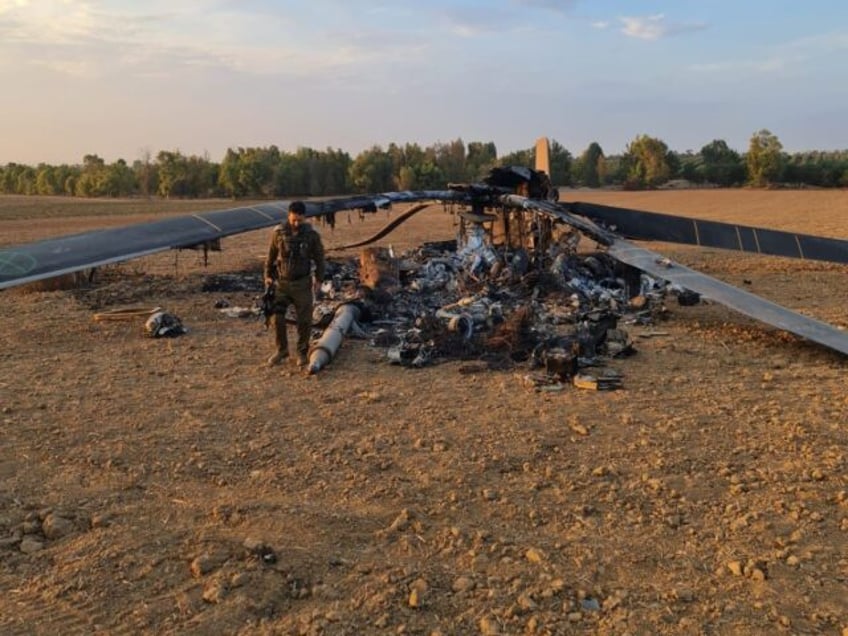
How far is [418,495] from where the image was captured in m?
4.77

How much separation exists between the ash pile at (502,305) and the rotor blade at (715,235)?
2.53 feet

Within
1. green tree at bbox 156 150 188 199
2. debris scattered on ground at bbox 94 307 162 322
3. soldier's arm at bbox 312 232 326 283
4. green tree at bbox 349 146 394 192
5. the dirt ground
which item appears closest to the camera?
the dirt ground

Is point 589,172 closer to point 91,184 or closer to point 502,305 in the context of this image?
point 91,184

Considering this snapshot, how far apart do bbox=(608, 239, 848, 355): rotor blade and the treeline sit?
51078 mm

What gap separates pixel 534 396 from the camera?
686cm

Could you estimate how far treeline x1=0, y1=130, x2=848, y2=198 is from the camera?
235 ft

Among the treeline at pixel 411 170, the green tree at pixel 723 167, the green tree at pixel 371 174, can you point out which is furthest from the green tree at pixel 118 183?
the green tree at pixel 723 167

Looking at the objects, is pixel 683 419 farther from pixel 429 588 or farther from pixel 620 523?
pixel 429 588

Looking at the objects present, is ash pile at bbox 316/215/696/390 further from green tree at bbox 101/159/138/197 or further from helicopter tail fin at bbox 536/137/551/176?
green tree at bbox 101/159/138/197

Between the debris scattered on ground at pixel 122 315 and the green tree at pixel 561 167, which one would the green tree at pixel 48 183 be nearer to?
the green tree at pixel 561 167

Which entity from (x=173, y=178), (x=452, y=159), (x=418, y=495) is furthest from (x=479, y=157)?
(x=418, y=495)

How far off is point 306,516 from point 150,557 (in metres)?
0.97

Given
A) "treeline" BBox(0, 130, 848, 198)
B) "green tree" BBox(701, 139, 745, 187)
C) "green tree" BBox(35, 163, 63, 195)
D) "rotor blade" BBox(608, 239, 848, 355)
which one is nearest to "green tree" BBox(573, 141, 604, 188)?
"treeline" BBox(0, 130, 848, 198)

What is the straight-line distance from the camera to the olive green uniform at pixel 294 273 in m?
8.16
